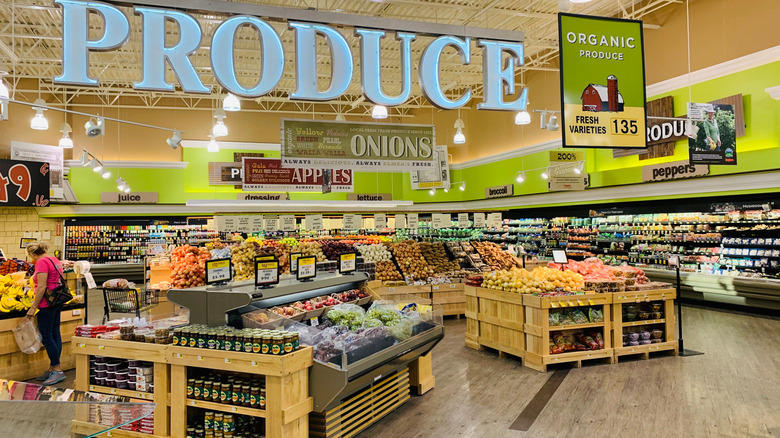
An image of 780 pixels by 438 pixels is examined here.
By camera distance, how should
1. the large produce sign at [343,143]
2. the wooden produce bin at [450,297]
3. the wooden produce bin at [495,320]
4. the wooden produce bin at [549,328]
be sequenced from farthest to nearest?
the wooden produce bin at [450,297] → the wooden produce bin at [495,320] → the large produce sign at [343,143] → the wooden produce bin at [549,328]

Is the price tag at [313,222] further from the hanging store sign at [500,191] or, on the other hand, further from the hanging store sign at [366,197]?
the hanging store sign at [500,191]

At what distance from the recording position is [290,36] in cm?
1202

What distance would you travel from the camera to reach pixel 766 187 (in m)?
8.70

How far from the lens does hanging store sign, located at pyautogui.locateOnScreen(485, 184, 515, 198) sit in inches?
597

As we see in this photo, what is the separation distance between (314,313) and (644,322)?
4304 millimetres

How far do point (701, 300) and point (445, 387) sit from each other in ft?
24.1

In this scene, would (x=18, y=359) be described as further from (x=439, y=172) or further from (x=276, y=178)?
(x=439, y=172)

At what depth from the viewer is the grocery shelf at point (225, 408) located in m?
3.31

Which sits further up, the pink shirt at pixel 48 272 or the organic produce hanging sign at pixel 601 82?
the organic produce hanging sign at pixel 601 82

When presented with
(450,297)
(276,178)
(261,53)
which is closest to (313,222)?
(276,178)

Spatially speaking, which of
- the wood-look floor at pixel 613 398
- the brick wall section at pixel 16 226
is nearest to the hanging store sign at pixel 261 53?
the wood-look floor at pixel 613 398

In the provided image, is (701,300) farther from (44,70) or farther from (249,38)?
(44,70)

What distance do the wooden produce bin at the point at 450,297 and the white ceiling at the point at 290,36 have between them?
522 cm

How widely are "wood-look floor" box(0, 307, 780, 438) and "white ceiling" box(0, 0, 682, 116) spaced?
6.51 metres
